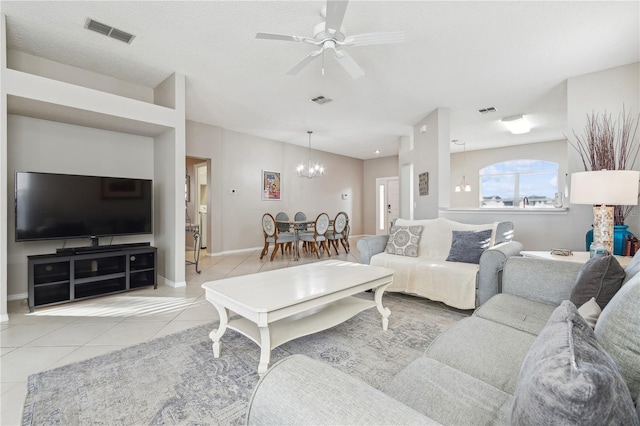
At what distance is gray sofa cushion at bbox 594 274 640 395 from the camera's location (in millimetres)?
717

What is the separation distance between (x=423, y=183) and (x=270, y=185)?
3.67 meters

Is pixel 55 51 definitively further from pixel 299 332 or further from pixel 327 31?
pixel 299 332

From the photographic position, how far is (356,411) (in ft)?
2.09

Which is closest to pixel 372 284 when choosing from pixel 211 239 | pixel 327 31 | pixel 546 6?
pixel 327 31

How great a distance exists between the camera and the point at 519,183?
8.42m

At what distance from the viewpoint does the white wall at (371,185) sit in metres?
9.69

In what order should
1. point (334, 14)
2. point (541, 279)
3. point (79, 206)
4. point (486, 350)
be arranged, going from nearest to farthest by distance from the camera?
1. point (486, 350)
2. point (541, 279)
3. point (334, 14)
4. point (79, 206)

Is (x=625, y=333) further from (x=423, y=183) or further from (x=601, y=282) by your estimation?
(x=423, y=183)

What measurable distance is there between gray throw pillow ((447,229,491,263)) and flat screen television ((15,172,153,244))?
3.83 meters

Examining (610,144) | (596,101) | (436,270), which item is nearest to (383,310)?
(436,270)

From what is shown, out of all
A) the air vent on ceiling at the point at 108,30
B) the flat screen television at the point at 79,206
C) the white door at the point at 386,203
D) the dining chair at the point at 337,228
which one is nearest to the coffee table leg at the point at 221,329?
the flat screen television at the point at 79,206

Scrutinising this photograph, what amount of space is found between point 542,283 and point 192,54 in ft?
12.7

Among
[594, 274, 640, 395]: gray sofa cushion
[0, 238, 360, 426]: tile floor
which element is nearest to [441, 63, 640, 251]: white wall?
[594, 274, 640, 395]: gray sofa cushion

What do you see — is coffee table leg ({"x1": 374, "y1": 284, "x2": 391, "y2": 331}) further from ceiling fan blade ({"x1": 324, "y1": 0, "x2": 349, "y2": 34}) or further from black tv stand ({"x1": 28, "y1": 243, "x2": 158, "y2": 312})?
black tv stand ({"x1": 28, "y1": 243, "x2": 158, "y2": 312})
